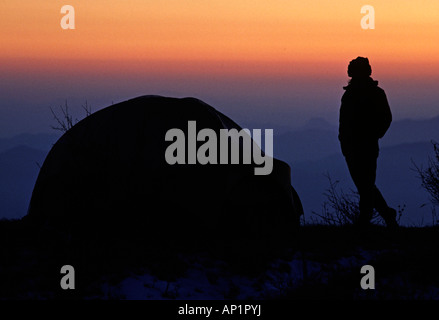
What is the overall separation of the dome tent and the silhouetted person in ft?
3.44

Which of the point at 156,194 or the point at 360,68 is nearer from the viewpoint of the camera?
the point at 156,194

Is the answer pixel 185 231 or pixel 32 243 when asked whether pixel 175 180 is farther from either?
pixel 32 243

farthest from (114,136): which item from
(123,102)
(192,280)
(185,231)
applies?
(192,280)

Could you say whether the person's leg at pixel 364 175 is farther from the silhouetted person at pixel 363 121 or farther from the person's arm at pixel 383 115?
the person's arm at pixel 383 115

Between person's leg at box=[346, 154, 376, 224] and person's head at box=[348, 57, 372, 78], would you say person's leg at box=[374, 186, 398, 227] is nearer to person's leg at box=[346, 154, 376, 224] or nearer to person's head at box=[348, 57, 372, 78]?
person's leg at box=[346, 154, 376, 224]

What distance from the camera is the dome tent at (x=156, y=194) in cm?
934

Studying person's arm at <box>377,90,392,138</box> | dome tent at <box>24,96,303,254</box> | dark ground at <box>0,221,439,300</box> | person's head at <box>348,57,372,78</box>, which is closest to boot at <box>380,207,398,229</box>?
dark ground at <box>0,221,439,300</box>

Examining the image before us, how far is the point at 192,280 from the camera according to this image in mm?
8281

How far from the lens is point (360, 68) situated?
10.2 meters
